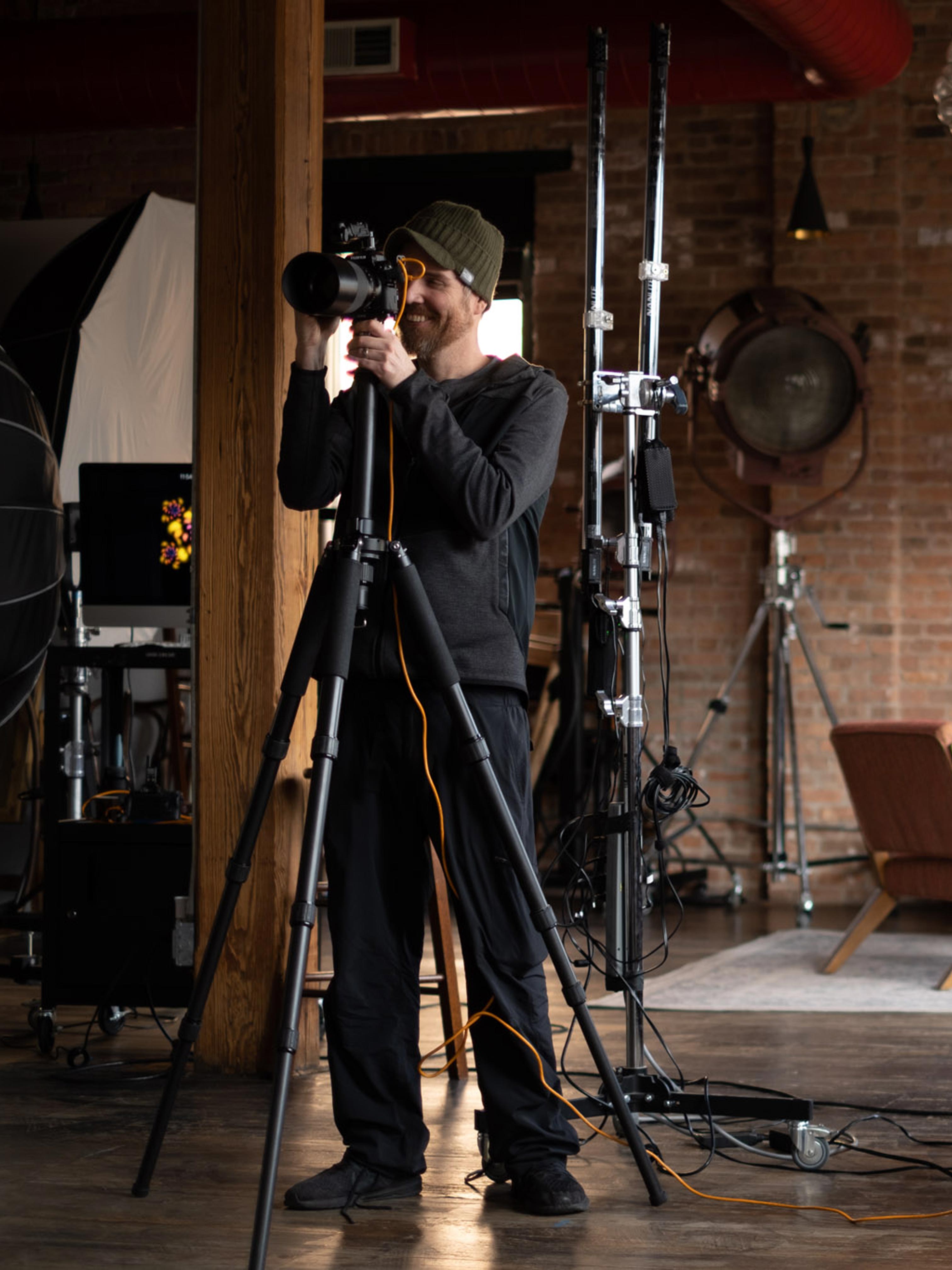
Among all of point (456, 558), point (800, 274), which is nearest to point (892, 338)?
point (800, 274)

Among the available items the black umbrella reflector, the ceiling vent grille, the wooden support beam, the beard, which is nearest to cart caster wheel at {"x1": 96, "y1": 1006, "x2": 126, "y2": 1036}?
the wooden support beam

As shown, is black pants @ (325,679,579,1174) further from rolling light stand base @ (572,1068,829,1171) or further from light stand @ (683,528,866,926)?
light stand @ (683,528,866,926)

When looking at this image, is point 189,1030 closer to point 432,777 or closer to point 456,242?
point 432,777

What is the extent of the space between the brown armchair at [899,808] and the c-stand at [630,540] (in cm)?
193

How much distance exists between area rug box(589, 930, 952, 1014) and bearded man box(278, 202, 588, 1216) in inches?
71.3

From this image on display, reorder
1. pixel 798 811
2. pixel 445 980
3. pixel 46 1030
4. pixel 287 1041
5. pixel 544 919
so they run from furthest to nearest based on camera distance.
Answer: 1. pixel 798 811
2. pixel 46 1030
3. pixel 445 980
4. pixel 544 919
5. pixel 287 1041

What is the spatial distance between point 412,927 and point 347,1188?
39 cm

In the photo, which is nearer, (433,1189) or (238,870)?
(238,870)

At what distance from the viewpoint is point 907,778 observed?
15.2 feet

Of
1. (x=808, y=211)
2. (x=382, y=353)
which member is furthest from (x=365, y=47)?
(x=382, y=353)

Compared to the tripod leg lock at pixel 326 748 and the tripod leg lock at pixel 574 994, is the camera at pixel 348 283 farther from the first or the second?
the tripod leg lock at pixel 574 994

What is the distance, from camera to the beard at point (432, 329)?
8.23 ft

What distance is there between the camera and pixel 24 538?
10.2 feet

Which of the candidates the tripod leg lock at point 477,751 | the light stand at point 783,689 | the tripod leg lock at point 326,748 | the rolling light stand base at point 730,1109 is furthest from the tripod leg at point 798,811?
the tripod leg lock at point 326,748
